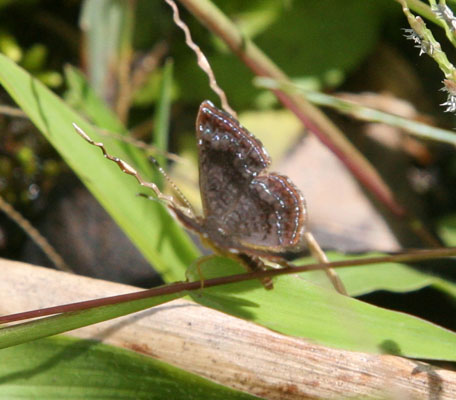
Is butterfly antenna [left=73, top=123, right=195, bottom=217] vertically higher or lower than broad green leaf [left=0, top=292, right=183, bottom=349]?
higher

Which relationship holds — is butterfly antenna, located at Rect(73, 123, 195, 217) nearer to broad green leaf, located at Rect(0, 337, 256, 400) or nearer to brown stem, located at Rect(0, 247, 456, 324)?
brown stem, located at Rect(0, 247, 456, 324)

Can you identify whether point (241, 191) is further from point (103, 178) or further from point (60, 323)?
point (60, 323)

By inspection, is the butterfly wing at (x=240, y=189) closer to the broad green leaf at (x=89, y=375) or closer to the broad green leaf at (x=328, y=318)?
the broad green leaf at (x=328, y=318)

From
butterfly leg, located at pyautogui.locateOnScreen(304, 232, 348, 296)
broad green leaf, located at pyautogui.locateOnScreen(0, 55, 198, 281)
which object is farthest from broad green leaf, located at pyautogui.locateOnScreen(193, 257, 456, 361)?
broad green leaf, located at pyautogui.locateOnScreen(0, 55, 198, 281)

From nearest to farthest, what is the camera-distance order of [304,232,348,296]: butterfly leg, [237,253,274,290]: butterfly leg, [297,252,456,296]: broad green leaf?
[237,253,274,290]: butterfly leg → [304,232,348,296]: butterfly leg → [297,252,456,296]: broad green leaf

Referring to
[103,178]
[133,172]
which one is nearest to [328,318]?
[133,172]

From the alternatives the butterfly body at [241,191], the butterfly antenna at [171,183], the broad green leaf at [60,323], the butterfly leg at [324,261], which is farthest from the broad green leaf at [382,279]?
the broad green leaf at [60,323]

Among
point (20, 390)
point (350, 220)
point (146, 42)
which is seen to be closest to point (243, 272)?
point (20, 390)
